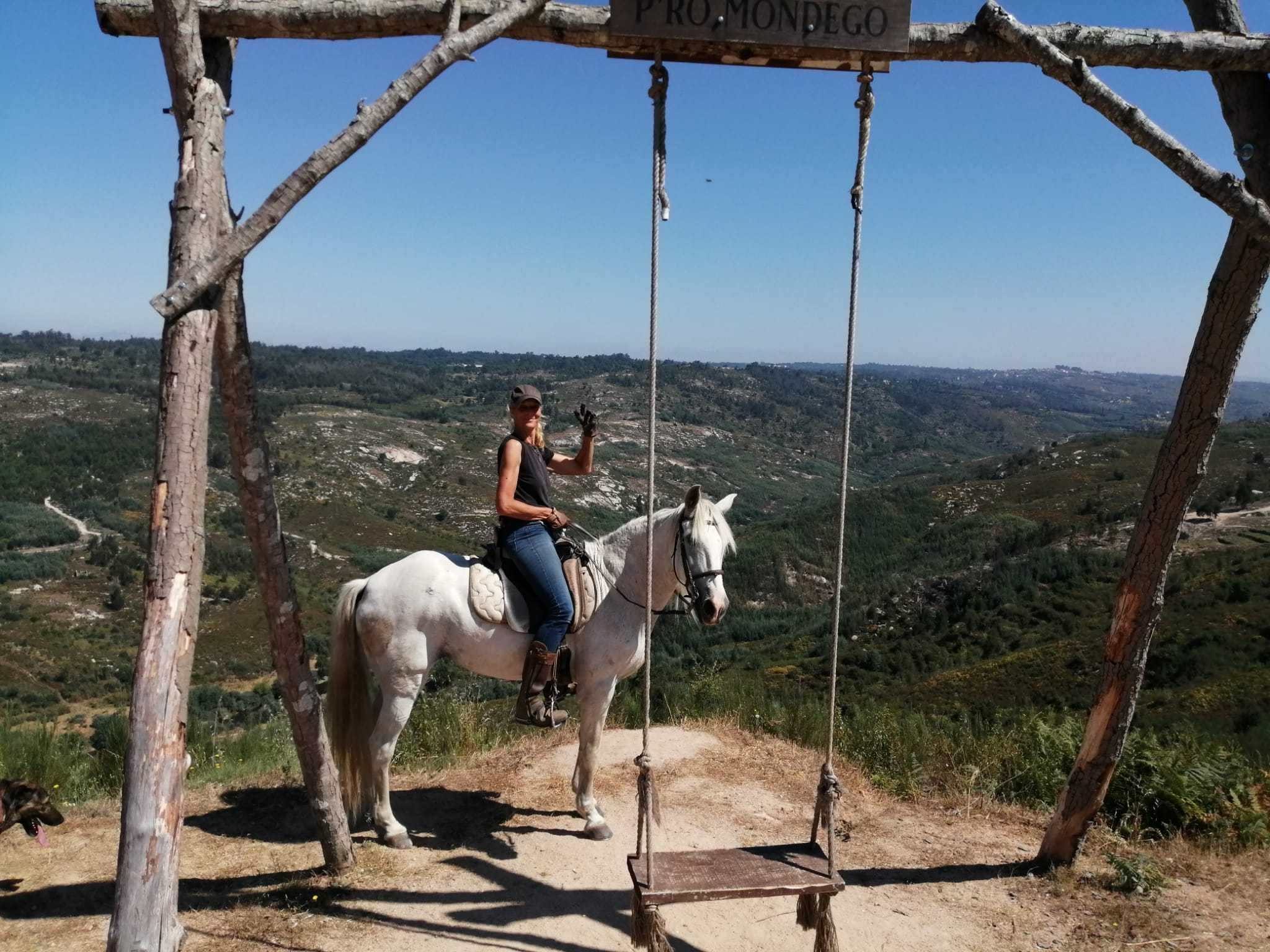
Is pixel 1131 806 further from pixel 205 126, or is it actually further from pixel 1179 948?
pixel 205 126

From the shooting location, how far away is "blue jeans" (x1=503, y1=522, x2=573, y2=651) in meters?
4.94

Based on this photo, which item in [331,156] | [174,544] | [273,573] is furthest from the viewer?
[273,573]

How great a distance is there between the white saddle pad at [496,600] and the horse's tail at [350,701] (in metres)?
0.71

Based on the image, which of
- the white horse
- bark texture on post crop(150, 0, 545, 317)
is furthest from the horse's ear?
bark texture on post crop(150, 0, 545, 317)

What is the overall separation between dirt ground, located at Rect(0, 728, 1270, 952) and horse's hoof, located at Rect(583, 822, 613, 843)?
5 centimetres

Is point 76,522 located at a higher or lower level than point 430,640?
lower

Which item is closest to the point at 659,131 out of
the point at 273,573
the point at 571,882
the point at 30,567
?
the point at 273,573

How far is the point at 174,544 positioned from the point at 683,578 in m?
2.62

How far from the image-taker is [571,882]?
4.84m

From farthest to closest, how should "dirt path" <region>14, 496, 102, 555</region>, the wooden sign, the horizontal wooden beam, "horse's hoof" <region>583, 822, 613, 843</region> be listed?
1. "dirt path" <region>14, 496, 102, 555</region>
2. "horse's hoof" <region>583, 822, 613, 843</region>
3. the wooden sign
4. the horizontal wooden beam

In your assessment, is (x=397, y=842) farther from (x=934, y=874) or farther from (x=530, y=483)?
(x=934, y=874)

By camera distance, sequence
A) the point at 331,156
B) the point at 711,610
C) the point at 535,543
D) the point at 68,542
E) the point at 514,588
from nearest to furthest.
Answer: the point at 331,156, the point at 711,610, the point at 535,543, the point at 514,588, the point at 68,542

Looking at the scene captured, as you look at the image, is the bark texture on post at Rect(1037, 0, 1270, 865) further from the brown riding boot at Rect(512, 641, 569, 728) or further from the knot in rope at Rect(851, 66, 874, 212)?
the brown riding boot at Rect(512, 641, 569, 728)

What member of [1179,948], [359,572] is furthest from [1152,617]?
[359,572]
